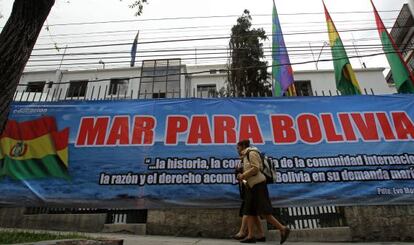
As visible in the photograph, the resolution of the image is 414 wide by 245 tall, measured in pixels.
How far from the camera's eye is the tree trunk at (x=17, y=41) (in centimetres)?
294

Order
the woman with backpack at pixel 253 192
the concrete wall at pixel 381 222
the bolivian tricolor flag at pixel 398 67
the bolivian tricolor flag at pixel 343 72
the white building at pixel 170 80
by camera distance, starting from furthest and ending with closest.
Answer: the white building at pixel 170 80
the bolivian tricolor flag at pixel 343 72
the bolivian tricolor flag at pixel 398 67
the concrete wall at pixel 381 222
the woman with backpack at pixel 253 192

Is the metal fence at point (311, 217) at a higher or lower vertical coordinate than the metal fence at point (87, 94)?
lower

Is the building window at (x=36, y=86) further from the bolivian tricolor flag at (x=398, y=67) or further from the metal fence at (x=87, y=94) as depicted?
the bolivian tricolor flag at (x=398, y=67)

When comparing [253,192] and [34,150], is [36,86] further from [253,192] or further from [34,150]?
[253,192]

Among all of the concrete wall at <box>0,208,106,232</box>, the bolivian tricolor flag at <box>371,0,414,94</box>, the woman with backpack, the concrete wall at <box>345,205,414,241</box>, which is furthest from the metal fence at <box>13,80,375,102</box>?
the woman with backpack

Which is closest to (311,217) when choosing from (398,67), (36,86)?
(398,67)

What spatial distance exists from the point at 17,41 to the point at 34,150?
3351 millimetres

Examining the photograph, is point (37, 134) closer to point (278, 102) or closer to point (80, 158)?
point (80, 158)

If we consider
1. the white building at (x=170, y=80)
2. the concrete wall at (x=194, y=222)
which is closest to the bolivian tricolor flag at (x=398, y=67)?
the concrete wall at (x=194, y=222)

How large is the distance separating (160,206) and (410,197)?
438cm

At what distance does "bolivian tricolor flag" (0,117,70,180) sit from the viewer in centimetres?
562

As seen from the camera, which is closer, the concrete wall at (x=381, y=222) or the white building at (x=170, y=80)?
the concrete wall at (x=381, y=222)

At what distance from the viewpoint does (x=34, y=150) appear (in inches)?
228

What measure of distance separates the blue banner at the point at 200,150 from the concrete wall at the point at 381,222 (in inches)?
6.1
